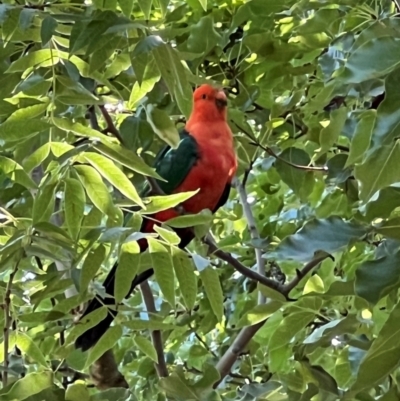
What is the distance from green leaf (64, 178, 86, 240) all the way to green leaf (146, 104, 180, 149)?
0.17 metres

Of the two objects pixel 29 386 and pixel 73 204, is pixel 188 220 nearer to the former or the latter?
pixel 73 204

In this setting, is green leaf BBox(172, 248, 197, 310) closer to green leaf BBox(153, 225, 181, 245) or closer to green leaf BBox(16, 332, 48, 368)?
green leaf BBox(153, 225, 181, 245)

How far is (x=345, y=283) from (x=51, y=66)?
1.37 feet

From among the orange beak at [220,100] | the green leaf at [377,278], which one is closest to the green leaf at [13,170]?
the green leaf at [377,278]

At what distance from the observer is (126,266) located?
851mm

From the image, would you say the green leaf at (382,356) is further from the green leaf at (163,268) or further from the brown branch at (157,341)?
the brown branch at (157,341)

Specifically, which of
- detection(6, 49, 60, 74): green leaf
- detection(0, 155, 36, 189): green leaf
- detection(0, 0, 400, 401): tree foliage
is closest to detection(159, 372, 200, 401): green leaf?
detection(0, 0, 400, 401): tree foliage

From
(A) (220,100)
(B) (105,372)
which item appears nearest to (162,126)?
(B) (105,372)

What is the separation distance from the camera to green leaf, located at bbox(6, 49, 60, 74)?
901 mm

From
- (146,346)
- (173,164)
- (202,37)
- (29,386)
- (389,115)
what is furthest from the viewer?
(173,164)

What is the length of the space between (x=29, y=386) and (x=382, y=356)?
46cm

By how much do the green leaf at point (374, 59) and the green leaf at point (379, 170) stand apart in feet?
0.34

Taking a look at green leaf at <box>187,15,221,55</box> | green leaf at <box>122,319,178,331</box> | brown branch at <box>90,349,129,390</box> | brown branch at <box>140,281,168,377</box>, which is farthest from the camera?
brown branch at <box>90,349,129,390</box>

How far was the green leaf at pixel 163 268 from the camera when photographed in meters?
0.85
